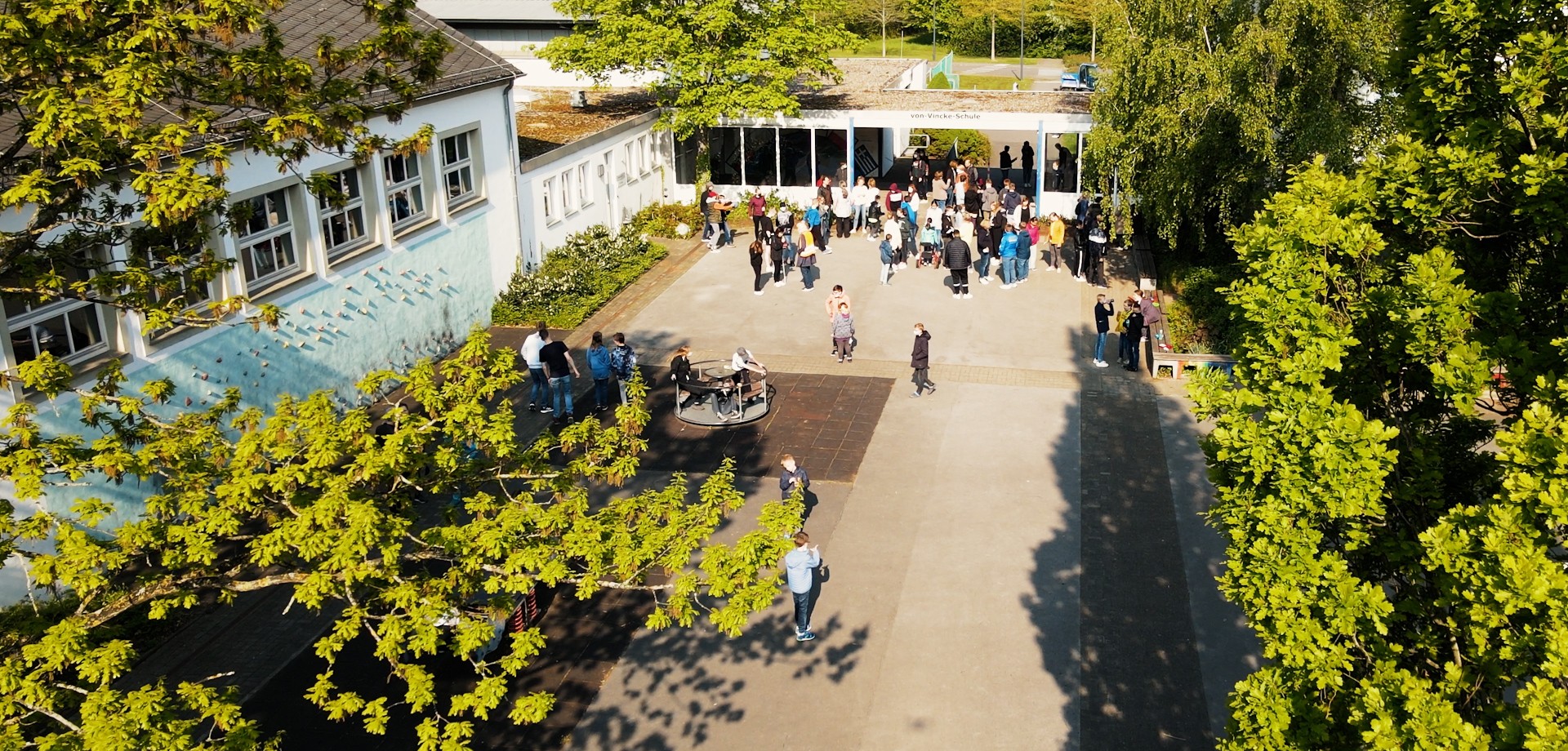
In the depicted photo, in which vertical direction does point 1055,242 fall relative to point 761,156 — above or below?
below

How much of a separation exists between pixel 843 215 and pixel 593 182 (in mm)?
5795

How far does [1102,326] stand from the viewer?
2055cm

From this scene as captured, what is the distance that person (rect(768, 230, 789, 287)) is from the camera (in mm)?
25734

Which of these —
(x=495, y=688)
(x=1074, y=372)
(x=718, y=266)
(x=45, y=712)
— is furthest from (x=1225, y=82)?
(x=45, y=712)

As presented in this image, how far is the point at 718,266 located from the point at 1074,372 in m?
9.48

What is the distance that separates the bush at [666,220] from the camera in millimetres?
30266

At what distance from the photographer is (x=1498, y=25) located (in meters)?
7.47

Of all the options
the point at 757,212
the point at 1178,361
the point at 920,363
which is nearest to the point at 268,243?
the point at 920,363

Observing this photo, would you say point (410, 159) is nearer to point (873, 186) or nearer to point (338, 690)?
point (338, 690)

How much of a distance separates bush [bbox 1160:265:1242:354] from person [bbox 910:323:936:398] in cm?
425

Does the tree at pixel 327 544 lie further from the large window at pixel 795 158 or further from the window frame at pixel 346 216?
the large window at pixel 795 158

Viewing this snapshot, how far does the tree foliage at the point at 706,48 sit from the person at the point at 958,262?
7777 mm

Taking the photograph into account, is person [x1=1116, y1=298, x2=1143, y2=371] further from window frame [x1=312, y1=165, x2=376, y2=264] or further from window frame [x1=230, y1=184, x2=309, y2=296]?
window frame [x1=230, y1=184, x2=309, y2=296]

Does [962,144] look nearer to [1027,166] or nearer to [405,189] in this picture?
[1027,166]
